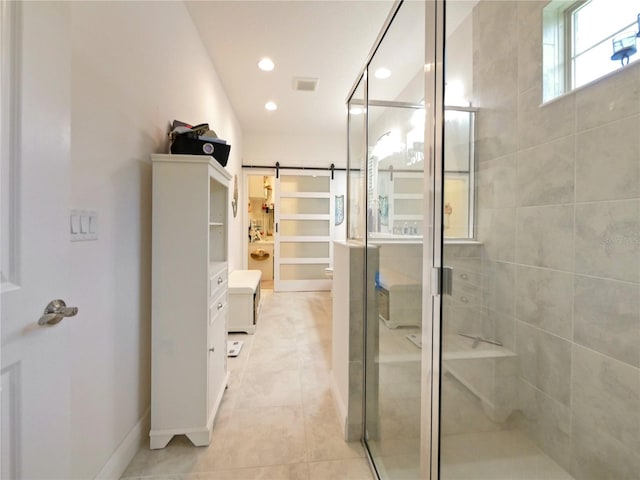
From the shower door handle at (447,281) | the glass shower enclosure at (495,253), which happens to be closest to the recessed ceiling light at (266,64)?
the glass shower enclosure at (495,253)

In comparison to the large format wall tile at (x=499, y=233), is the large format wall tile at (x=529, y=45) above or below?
above

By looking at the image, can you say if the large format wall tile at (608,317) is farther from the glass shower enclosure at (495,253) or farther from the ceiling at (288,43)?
the ceiling at (288,43)

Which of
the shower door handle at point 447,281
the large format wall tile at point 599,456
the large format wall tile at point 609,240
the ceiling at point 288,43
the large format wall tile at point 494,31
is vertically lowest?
the large format wall tile at point 599,456

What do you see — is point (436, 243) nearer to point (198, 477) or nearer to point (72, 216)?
point (72, 216)

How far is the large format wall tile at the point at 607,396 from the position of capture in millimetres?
1108

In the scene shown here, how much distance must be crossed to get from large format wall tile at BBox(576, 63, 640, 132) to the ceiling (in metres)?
1.58

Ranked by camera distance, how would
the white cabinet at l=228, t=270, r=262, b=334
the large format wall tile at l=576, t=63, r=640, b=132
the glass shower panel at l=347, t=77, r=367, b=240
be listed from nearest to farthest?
the large format wall tile at l=576, t=63, r=640, b=132, the glass shower panel at l=347, t=77, r=367, b=240, the white cabinet at l=228, t=270, r=262, b=334

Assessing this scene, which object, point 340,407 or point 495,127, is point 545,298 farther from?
point 340,407

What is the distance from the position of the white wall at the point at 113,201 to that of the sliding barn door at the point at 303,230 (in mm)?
3251

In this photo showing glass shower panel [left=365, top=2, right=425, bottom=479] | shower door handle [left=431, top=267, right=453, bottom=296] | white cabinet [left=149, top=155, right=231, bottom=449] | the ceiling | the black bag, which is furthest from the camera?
the ceiling

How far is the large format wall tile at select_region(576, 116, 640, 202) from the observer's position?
1.09m

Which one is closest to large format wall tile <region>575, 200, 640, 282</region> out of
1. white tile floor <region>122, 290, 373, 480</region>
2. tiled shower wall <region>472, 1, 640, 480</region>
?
tiled shower wall <region>472, 1, 640, 480</region>

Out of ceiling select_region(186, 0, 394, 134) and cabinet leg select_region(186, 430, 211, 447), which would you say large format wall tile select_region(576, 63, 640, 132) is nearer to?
ceiling select_region(186, 0, 394, 134)

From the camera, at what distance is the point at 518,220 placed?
154 cm
